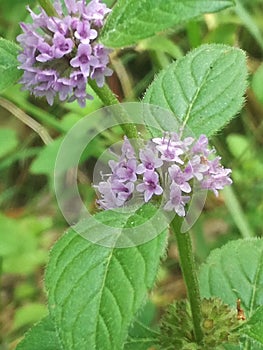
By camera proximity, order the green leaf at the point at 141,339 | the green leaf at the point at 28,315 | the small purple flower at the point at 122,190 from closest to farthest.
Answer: the small purple flower at the point at 122,190 < the green leaf at the point at 141,339 < the green leaf at the point at 28,315

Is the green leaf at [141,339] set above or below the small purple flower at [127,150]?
below

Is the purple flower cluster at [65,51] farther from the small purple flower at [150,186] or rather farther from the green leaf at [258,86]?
the green leaf at [258,86]

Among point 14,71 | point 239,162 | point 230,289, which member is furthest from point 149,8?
point 239,162

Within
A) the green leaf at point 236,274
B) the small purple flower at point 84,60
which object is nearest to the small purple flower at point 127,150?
the small purple flower at point 84,60

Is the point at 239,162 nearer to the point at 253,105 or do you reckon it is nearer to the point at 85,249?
the point at 253,105

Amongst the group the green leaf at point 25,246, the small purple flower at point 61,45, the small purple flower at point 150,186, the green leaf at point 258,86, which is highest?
the small purple flower at point 61,45
